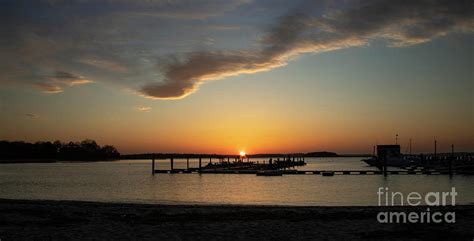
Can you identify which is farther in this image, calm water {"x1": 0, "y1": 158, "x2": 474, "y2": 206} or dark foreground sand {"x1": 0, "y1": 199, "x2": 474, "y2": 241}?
calm water {"x1": 0, "y1": 158, "x2": 474, "y2": 206}

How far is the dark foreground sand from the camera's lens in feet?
50.8

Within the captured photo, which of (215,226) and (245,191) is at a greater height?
(215,226)

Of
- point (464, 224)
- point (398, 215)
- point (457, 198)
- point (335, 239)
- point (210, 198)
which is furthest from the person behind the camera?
point (210, 198)

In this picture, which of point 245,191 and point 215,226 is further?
point 245,191

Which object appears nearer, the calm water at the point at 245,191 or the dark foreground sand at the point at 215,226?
the dark foreground sand at the point at 215,226

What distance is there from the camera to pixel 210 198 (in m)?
48.8

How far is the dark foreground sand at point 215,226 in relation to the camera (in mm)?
15477

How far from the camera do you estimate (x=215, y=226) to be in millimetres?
17859

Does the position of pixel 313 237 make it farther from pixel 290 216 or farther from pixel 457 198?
pixel 457 198

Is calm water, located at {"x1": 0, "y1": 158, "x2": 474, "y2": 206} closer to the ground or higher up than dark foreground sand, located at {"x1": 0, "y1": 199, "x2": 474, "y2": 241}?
closer to the ground

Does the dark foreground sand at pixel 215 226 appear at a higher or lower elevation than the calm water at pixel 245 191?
higher

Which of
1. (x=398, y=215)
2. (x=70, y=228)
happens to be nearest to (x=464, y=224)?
(x=398, y=215)

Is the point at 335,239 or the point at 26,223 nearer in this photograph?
the point at 335,239

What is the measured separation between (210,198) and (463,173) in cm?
5743
